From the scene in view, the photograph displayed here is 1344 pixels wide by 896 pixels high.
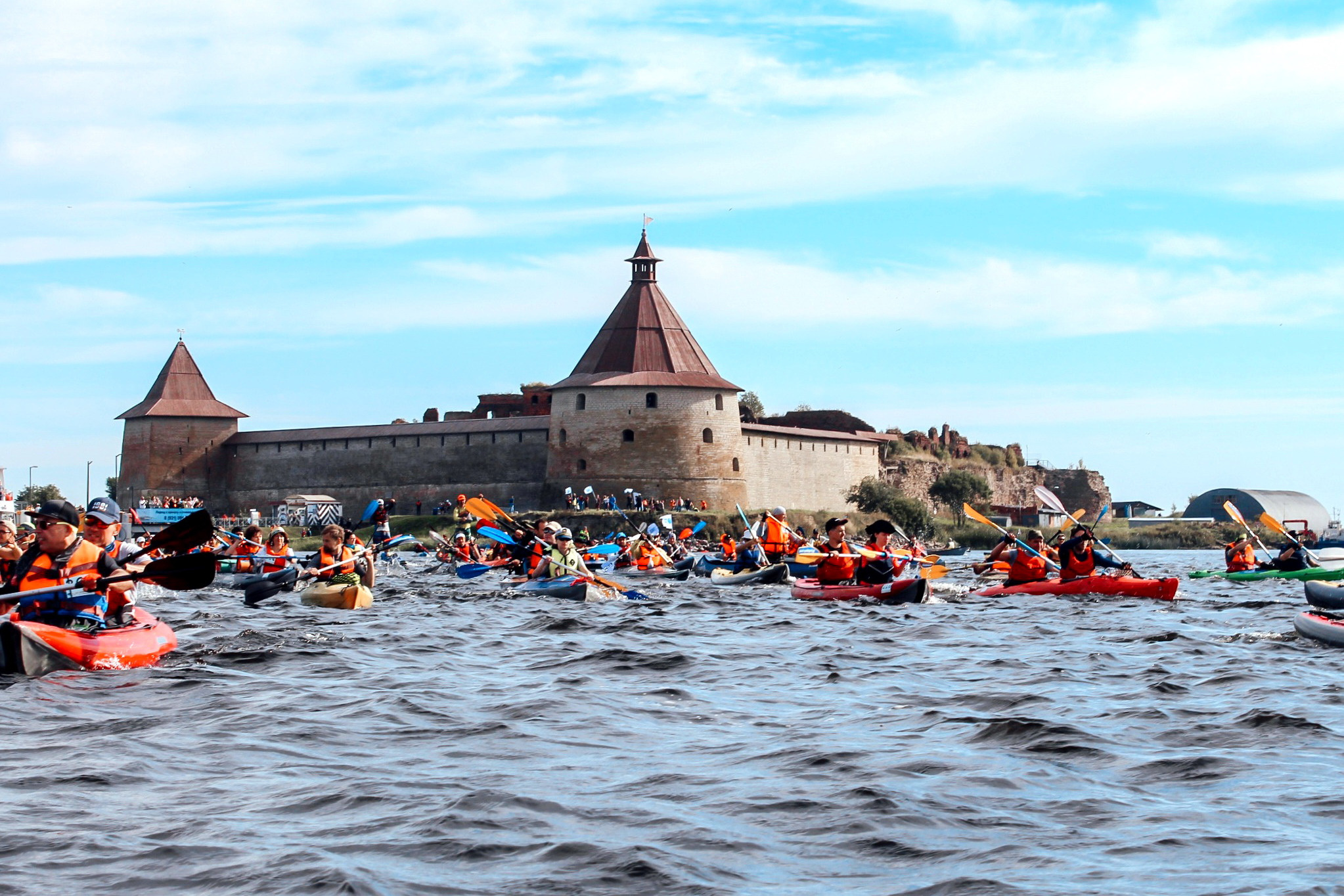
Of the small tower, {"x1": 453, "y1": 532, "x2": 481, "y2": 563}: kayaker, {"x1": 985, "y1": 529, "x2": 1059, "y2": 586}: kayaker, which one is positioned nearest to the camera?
{"x1": 985, "y1": 529, "x2": 1059, "y2": 586}: kayaker

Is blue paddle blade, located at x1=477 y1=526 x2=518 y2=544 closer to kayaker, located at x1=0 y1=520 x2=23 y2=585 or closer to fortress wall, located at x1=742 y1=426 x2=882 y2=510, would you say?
kayaker, located at x1=0 y1=520 x2=23 y2=585

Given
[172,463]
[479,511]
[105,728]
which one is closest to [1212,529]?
[172,463]

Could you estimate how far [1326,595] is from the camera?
48.6 ft

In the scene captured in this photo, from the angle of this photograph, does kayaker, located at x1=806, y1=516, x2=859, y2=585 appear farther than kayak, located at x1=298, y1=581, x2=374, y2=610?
Yes

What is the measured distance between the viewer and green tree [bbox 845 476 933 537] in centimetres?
6875

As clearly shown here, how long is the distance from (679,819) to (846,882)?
3.53ft

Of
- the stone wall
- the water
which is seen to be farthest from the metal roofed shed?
the water

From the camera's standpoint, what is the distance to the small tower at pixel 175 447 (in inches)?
2761

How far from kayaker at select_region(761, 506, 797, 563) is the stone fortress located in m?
37.5

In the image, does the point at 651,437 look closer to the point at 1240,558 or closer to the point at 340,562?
the point at 1240,558

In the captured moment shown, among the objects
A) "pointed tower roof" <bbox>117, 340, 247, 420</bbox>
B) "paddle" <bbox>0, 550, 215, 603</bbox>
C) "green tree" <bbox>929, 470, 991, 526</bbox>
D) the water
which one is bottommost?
the water

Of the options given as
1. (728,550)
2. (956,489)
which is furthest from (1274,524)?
(956,489)

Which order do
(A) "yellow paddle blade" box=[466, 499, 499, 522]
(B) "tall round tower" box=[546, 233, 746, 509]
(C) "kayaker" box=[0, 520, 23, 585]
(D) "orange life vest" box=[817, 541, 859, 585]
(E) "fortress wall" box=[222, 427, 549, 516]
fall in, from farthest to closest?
(E) "fortress wall" box=[222, 427, 549, 516] → (B) "tall round tower" box=[546, 233, 746, 509] → (A) "yellow paddle blade" box=[466, 499, 499, 522] → (D) "orange life vest" box=[817, 541, 859, 585] → (C) "kayaker" box=[0, 520, 23, 585]

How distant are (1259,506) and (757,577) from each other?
70229 millimetres
